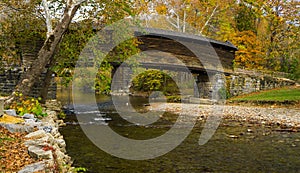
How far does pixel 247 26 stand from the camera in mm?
34875

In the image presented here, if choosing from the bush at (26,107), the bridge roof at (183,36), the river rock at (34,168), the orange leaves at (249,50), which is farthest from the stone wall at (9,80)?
the orange leaves at (249,50)

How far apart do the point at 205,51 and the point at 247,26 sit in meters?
10.7

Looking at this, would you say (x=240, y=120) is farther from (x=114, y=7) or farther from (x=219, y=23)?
(x=219, y=23)

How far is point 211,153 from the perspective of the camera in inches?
363

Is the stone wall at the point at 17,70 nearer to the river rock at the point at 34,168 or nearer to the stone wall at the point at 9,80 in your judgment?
the stone wall at the point at 9,80

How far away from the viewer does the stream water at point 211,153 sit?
25.3 feet

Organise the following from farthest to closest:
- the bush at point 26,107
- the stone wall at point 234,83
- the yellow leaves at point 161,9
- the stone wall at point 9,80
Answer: the yellow leaves at point 161,9, the stone wall at point 234,83, the stone wall at point 9,80, the bush at point 26,107

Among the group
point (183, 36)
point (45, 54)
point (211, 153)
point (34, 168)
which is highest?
point (183, 36)

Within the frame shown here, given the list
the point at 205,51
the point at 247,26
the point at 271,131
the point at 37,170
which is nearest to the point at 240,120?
the point at 271,131

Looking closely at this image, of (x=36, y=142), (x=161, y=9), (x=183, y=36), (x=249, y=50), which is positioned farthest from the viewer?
(x=249, y=50)

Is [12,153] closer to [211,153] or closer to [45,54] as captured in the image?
[211,153]

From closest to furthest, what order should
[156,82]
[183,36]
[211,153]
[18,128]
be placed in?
1. [18,128]
2. [211,153]
3. [183,36]
4. [156,82]

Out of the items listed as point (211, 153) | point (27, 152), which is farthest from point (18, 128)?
point (211, 153)

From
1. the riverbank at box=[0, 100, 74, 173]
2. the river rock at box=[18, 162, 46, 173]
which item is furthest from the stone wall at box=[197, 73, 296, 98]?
the river rock at box=[18, 162, 46, 173]
